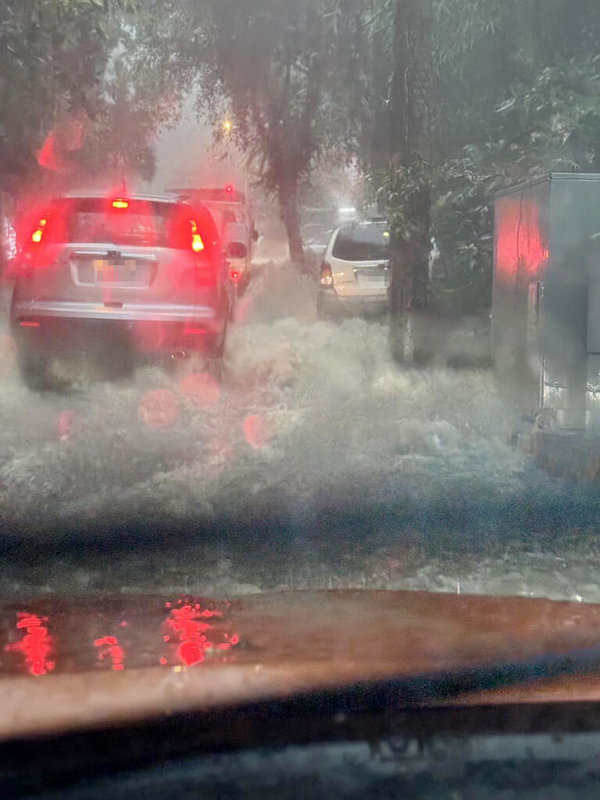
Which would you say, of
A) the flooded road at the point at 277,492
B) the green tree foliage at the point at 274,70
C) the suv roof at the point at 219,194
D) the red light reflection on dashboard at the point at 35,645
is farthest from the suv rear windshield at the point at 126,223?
the suv roof at the point at 219,194

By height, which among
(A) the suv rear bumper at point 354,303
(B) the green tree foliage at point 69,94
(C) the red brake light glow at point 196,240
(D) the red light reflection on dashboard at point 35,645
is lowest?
(D) the red light reflection on dashboard at point 35,645

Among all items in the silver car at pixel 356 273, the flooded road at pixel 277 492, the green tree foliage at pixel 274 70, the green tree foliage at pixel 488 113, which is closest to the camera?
the flooded road at pixel 277 492

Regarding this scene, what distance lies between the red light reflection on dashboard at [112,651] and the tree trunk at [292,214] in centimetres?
2274

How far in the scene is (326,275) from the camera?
16844mm

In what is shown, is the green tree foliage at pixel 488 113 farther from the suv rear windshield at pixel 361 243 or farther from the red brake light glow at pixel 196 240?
the red brake light glow at pixel 196 240

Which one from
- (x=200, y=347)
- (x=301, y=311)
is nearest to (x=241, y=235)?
(x=301, y=311)

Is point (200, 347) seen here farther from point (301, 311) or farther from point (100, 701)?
point (301, 311)

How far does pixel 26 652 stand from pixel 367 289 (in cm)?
1323

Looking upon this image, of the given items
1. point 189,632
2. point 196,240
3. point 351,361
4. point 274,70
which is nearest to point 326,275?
point 351,361

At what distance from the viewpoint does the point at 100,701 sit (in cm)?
318

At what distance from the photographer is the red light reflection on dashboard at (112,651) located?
3546 mm

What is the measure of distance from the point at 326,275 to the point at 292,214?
12.5 meters

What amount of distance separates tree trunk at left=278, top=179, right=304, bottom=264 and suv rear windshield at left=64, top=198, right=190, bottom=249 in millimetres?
16910

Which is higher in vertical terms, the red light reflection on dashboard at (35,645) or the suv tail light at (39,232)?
the suv tail light at (39,232)
